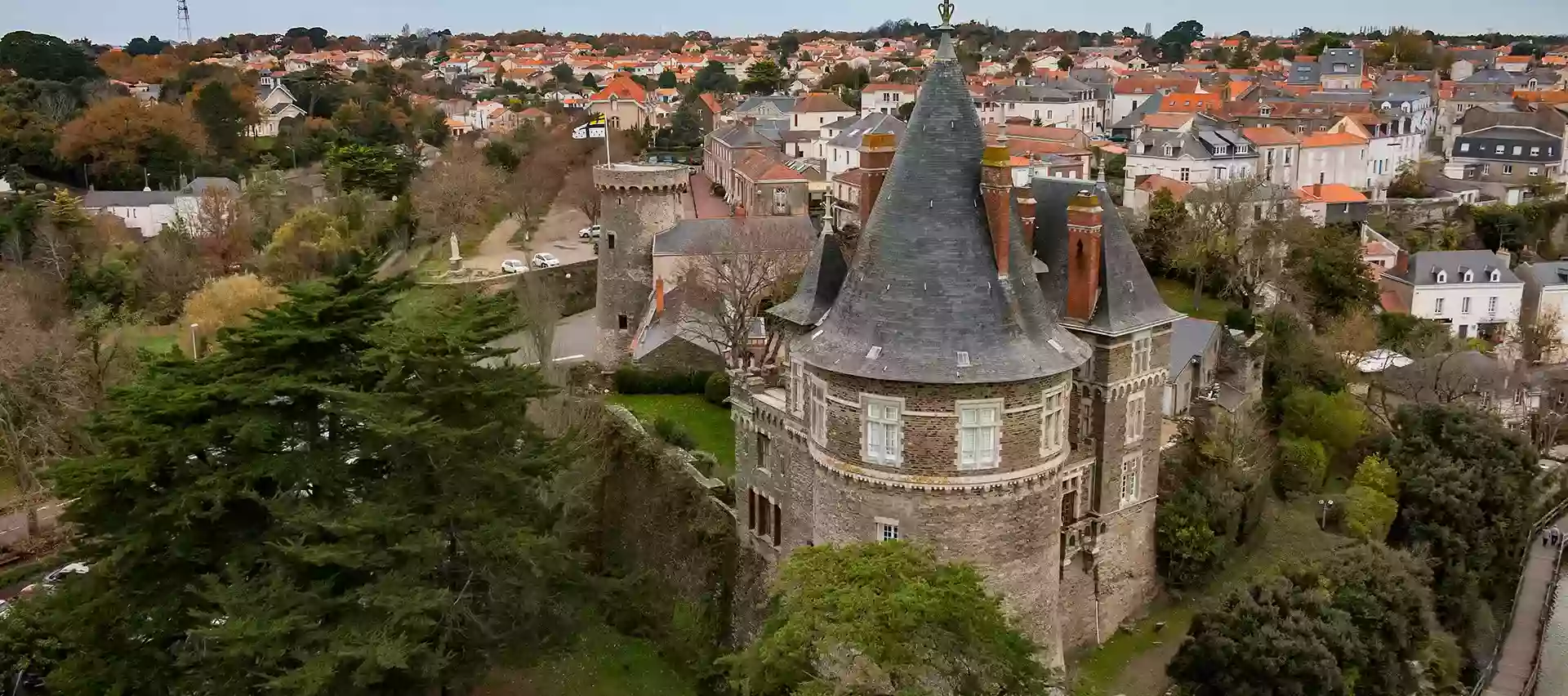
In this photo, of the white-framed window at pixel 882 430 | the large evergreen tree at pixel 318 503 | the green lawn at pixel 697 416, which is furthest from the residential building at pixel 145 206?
the white-framed window at pixel 882 430

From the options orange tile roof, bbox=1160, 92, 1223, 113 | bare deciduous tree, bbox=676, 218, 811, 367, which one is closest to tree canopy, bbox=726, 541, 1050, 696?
bare deciduous tree, bbox=676, 218, 811, 367

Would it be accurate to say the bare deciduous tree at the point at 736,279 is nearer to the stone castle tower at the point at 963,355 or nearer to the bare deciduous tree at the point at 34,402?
the stone castle tower at the point at 963,355

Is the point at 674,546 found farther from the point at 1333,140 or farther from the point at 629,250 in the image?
the point at 1333,140

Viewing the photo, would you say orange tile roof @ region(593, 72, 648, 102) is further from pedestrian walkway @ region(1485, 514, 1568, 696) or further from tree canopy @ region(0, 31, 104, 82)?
pedestrian walkway @ region(1485, 514, 1568, 696)

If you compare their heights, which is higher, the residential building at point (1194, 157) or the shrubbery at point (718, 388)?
the residential building at point (1194, 157)

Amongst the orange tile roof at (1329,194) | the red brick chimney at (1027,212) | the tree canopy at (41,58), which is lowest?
the orange tile roof at (1329,194)

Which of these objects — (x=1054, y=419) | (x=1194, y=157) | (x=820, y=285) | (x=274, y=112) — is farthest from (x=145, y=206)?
(x=1054, y=419)

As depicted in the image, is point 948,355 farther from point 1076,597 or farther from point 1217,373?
point 1217,373
